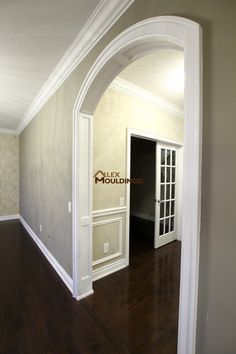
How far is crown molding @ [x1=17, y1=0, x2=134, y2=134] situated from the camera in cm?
135

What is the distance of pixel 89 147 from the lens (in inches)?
83.0

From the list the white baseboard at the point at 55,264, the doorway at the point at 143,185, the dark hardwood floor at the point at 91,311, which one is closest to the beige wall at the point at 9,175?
the white baseboard at the point at 55,264

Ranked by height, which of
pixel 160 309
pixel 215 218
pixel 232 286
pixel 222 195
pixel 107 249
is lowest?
pixel 160 309

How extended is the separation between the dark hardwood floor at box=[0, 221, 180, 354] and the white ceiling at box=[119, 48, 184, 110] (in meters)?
2.70

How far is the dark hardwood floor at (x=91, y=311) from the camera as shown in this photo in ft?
5.05

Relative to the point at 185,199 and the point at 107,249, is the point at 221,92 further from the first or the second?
the point at 107,249

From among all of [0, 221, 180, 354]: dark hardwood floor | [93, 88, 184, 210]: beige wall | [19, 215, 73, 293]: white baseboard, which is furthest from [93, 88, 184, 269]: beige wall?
[0, 221, 180, 354]: dark hardwood floor

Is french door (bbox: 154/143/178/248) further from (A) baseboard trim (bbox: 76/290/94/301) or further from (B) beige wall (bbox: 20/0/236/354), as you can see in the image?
(B) beige wall (bbox: 20/0/236/354)

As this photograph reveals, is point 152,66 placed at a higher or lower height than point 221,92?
higher

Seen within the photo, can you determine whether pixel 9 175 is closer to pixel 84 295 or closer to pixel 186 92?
pixel 84 295

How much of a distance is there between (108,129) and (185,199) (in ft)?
6.24

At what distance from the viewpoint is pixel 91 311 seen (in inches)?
74.9

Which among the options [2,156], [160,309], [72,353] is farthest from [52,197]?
[2,156]

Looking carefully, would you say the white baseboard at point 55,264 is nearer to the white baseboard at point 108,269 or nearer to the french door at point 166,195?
the white baseboard at point 108,269
